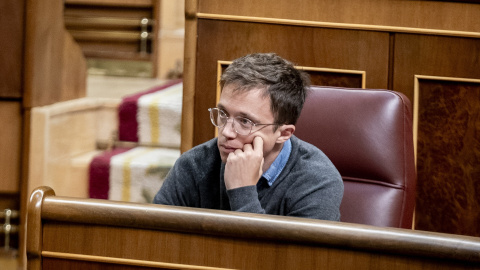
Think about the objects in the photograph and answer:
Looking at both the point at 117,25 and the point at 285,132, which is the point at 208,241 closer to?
the point at 285,132

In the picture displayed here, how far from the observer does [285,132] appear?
1352mm

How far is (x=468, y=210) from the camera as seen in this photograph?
6.44 ft

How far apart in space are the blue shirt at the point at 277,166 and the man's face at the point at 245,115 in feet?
0.10

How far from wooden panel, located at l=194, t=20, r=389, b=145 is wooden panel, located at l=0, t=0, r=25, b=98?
0.76 m

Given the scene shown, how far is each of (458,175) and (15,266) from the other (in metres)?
1.61

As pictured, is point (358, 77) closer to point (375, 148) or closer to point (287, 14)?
point (287, 14)

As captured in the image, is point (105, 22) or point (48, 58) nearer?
point (48, 58)

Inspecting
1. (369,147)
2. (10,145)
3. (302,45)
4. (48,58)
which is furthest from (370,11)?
(10,145)

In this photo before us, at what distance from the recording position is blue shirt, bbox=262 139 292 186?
1.33m

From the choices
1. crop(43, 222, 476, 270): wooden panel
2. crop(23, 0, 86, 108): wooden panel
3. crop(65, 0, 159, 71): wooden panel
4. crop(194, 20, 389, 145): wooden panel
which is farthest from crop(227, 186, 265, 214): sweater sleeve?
crop(65, 0, 159, 71): wooden panel

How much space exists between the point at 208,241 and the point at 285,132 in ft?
1.53

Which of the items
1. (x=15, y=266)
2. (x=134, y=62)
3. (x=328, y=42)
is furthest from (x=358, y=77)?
(x=134, y=62)

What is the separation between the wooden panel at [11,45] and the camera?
7.55ft

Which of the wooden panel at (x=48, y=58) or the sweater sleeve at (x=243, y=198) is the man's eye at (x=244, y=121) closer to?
the sweater sleeve at (x=243, y=198)
